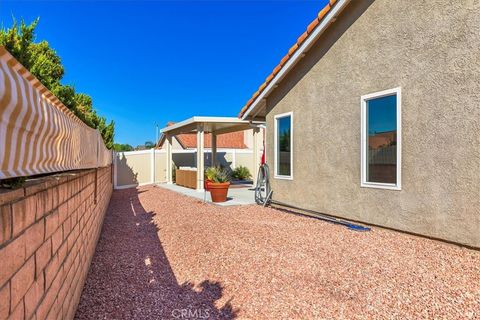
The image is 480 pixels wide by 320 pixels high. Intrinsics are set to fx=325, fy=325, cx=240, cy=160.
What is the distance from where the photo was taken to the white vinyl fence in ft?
65.5

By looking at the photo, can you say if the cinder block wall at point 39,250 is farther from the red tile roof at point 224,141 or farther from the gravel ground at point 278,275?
the red tile roof at point 224,141

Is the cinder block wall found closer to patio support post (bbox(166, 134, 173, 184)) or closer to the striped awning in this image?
the striped awning

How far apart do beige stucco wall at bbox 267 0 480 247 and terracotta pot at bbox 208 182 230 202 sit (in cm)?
325

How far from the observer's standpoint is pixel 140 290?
13.7 feet

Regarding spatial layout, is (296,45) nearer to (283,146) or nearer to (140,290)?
(283,146)

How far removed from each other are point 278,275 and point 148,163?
17.8 m

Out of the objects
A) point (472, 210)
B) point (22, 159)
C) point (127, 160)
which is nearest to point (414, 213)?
point (472, 210)

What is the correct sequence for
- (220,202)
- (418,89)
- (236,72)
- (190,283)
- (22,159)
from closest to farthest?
(22,159) < (190,283) < (418,89) < (220,202) < (236,72)

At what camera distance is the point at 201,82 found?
36.5 m

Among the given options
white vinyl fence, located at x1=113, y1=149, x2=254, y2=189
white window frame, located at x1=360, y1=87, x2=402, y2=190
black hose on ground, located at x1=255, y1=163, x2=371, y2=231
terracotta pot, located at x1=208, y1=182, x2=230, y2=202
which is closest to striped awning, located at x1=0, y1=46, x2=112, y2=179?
white window frame, located at x1=360, y1=87, x2=402, y2=190

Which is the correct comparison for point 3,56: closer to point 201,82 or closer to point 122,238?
point 122,238

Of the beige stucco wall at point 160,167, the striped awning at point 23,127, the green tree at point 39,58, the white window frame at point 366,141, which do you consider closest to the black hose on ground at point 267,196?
the white window frame at point 366,141

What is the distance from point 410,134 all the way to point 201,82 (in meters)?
32.2

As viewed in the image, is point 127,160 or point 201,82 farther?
point 201,82
